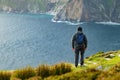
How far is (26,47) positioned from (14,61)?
37.0m

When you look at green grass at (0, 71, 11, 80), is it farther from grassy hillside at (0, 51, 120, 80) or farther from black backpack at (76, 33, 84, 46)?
black backpack at (76, 33, 84, 46)

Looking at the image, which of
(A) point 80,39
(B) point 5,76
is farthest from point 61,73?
(A) point 80,39

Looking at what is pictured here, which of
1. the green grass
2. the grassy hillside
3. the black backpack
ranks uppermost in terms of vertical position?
the black backpack

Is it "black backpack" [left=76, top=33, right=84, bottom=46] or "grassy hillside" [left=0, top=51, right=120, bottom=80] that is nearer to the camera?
"grassy hillside" [left=0, top=51, right=120, bottom=80]

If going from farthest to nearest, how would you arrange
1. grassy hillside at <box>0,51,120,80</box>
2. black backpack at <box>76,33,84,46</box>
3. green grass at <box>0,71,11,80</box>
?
black backpack at <box>76,33,84,46</box> → green grass at <box>0,71,11,80</box> → grassy hillside at <box>0,51,120,80</box>

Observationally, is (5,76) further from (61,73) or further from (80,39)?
(80,39)

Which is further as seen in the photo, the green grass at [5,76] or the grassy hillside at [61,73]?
the green grass at [5,76]

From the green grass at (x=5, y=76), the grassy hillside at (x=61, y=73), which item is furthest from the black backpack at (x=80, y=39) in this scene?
the green grass at (x=5, y=76)

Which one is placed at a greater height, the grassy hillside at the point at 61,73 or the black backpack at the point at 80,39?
the black backpack at the point at 80,39

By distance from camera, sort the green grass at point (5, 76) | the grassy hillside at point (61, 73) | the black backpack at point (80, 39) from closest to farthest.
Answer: the grassy hillside at point (61, 73)
the green grass at point (5, 76)
the black backpack at point (80, 39)

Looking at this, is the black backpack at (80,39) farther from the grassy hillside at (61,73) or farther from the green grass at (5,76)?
the green grass at (5,76)

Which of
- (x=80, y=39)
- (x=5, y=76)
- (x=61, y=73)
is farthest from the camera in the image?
(x=80, y=39)

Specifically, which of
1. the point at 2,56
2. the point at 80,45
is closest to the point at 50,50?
the point at 2,56

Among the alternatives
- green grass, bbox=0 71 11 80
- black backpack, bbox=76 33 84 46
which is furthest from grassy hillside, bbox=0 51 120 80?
black backpack, bbox=76 33 84 46
